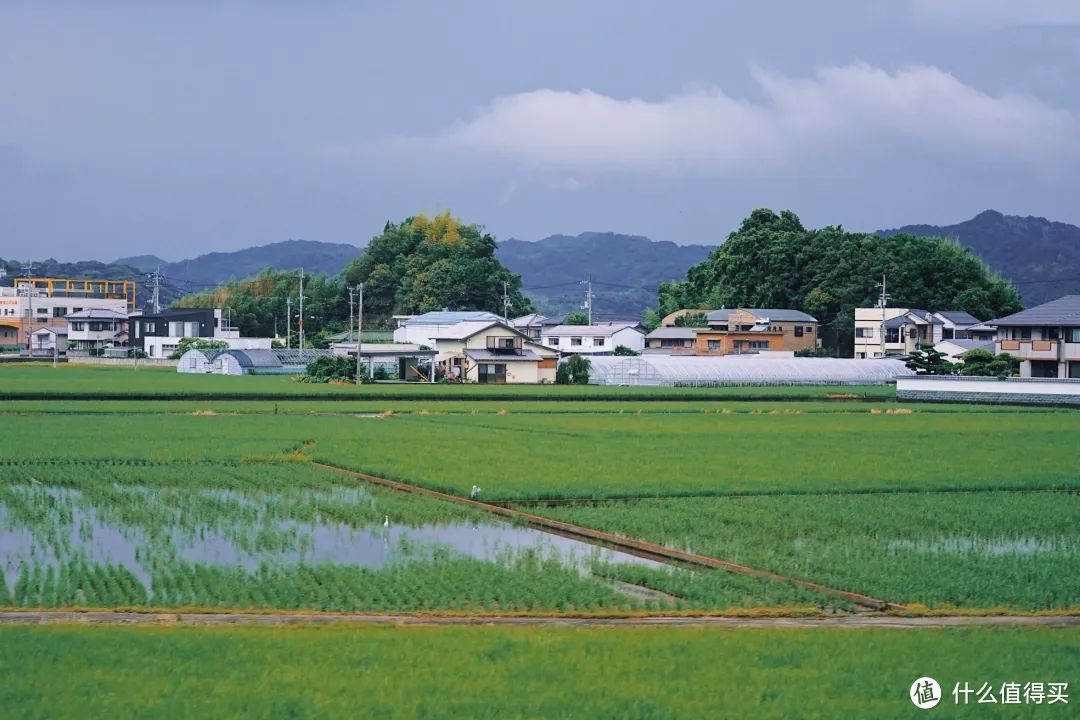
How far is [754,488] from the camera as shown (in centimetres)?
1767

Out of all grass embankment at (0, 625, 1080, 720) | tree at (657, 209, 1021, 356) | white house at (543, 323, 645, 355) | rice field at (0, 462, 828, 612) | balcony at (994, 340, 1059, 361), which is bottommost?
grass embankment at (0, 625, 1080, 720)

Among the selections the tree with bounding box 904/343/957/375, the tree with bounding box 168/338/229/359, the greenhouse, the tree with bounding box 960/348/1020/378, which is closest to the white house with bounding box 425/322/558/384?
the greenhouse

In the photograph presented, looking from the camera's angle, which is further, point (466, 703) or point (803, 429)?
point (803, 429)

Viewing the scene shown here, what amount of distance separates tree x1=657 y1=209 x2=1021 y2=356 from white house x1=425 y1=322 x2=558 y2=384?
70.9 ft

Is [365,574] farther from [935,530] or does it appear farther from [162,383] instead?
[162,383]

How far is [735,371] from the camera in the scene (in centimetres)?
5156

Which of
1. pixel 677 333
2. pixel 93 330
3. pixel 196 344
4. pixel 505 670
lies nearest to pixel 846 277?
pixel 677 333

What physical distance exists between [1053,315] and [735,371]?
45.7 ft

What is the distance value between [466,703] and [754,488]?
10702mm

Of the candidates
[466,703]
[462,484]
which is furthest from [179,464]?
[466,703]

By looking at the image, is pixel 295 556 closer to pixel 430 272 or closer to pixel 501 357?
pixel 501 357

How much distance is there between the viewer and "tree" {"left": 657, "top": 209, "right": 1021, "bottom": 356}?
68.2 metres

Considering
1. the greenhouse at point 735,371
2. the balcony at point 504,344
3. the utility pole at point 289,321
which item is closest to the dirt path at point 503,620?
the greenhouse at point 735,371

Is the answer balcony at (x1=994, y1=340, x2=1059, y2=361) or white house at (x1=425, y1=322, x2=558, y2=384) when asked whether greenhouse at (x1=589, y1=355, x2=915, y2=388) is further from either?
balcony at (x1=994, y1=340, x2=1059, y2=361)
